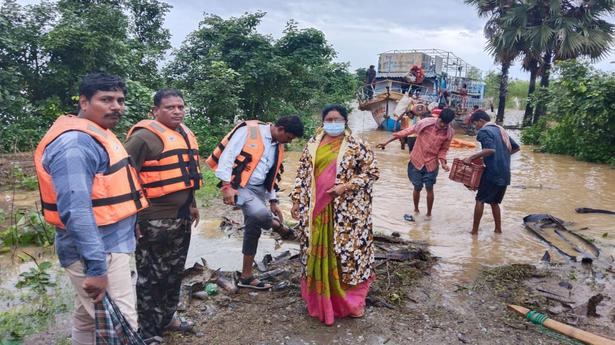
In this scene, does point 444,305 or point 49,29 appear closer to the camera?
point 444,305

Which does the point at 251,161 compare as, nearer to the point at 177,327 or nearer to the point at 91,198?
the point at 177,327

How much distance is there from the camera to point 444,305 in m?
4.09

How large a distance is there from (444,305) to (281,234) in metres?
2.32

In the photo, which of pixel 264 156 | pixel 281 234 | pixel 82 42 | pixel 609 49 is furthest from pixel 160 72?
pixel 609 49

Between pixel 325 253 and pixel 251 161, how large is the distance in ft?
3.27

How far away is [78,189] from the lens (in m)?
2.05

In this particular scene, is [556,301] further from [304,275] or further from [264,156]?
[264,156]

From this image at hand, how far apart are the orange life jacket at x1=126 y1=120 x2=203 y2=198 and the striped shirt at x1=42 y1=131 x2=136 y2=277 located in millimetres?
797

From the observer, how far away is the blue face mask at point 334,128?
3.63m

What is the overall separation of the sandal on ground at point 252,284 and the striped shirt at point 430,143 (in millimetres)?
3497

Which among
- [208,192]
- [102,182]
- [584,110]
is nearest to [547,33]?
[584,110]

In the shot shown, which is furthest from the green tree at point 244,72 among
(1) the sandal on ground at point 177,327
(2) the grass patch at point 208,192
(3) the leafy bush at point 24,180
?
(1) the sandal on ground at point 177,327

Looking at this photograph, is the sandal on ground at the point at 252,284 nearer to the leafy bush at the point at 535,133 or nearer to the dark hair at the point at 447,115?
the dark hair at the point at 447,115

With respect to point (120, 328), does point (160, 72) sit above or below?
above
